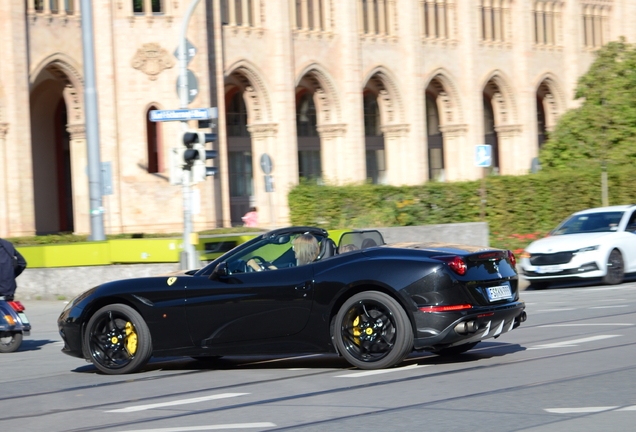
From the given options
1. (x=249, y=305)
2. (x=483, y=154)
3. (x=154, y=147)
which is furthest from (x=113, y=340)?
(x=154, y=147)

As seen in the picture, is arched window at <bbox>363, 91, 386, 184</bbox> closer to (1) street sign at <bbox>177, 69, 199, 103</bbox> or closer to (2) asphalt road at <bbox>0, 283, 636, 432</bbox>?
(1) street sign at <bbox>177, 69, 199, 103</bbox>

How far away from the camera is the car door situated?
8734 mm

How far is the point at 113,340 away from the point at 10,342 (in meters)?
3.68

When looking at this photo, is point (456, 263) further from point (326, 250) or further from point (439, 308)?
point (326, 250)

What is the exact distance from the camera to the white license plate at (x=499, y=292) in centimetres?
863

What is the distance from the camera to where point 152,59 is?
3578cm

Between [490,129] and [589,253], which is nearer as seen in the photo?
[589,253]

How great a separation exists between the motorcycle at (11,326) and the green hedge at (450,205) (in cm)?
1248

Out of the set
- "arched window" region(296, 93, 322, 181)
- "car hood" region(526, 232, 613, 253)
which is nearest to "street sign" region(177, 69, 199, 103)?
"car hood" region(526, 232, 613, 253)

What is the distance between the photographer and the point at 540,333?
1130 cm

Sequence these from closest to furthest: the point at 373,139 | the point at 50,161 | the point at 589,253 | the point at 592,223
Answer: the point at 589,253 → the point at 592,223 → the point at 50,161 → the point at 373,139

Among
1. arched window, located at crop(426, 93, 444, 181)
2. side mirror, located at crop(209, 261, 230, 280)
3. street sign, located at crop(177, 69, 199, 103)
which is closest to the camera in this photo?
side mirror, located at crop(209, 261, 230, 280)

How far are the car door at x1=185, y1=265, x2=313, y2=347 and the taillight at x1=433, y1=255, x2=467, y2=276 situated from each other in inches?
45.5

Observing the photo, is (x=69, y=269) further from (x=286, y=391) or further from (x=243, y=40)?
(x=243, y=40)
